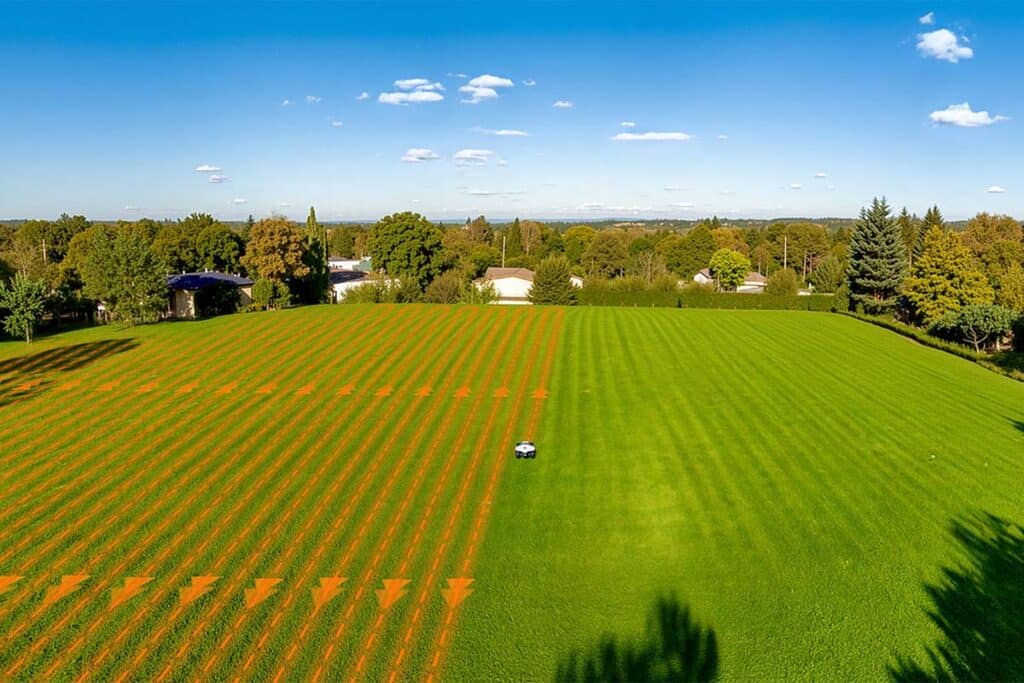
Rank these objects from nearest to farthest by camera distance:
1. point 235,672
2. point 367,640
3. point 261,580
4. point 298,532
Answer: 1. point 235,672
2. point 367,640
3. point 261,580
4. point 298,532

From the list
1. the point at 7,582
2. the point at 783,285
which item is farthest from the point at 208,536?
the point at 783,285

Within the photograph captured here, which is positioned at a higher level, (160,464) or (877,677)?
(160,464)

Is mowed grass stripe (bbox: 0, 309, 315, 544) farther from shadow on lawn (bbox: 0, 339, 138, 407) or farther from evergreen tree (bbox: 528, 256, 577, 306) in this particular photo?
evergreen tree (bbox: 528, 256, 577, 306)

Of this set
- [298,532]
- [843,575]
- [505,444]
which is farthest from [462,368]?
[843,575]

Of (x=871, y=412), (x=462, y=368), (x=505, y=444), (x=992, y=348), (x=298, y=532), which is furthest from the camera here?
→ (x=992, y=348)

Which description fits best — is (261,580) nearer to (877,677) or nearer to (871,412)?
(877,677)

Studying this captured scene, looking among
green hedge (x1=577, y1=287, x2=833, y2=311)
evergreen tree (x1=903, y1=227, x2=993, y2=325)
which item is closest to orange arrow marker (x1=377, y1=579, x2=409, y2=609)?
evergreen tree (x1=903, y1=227, x2=993, y2=325)

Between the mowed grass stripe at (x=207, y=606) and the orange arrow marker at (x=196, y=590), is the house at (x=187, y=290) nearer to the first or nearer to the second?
the mowed grass stripe at (x=207, y=606)

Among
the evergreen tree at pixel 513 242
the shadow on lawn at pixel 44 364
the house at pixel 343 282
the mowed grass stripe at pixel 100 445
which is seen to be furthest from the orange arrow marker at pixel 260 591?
the evergreen tree at pixel 513 242
